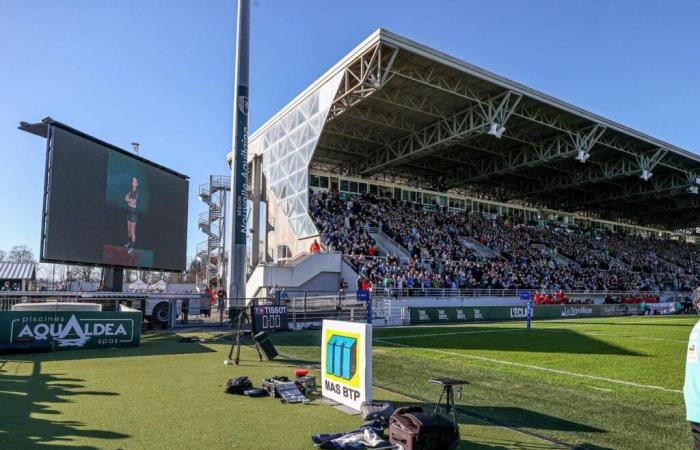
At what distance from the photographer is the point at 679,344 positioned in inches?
629

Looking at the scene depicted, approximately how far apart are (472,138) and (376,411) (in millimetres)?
33373

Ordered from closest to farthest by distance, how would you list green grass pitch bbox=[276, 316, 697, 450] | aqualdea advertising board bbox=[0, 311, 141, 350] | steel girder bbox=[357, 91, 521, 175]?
green grass pitch bbox=[276, 316, 697, 450], aqualdea advertising board bbox=[0, 311, 141, 350], steel girder bbox=[357, 91, 521, 175]

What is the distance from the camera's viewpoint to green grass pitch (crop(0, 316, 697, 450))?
19.1 ft

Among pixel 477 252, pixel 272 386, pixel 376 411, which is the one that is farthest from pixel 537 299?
pixel 376 411

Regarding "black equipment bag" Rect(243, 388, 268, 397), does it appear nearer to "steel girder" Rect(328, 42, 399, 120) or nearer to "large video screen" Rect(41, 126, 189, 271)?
"large video screen" Rect(41, 126, 189, 271)

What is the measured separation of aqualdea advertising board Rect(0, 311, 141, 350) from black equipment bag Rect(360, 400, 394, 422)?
10.5 meters

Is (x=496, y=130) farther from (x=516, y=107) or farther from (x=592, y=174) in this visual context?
(x=592, y=174)

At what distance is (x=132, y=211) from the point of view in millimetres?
20688

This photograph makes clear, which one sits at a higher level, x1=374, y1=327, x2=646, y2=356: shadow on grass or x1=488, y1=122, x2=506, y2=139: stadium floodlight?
x1=488, y1=122, x2=506, y2=139: stadium floodlight

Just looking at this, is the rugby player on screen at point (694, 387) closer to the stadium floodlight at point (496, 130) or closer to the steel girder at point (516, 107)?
the steel girder at point (516, 107)

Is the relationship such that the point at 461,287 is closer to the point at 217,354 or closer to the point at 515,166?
the point at 515,166

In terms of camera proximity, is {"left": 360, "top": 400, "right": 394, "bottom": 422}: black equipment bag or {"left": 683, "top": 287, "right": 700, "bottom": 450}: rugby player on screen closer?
{"left": 683, "top": 287, "right": 700, "bottom": 450}: rugby player on screen

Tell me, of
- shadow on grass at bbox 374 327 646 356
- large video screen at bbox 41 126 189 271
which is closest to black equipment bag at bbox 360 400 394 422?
shadow on grass at bbox 374 327 646 356

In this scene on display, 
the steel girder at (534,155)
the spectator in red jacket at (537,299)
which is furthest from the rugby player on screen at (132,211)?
the steel girder at (534,155)
